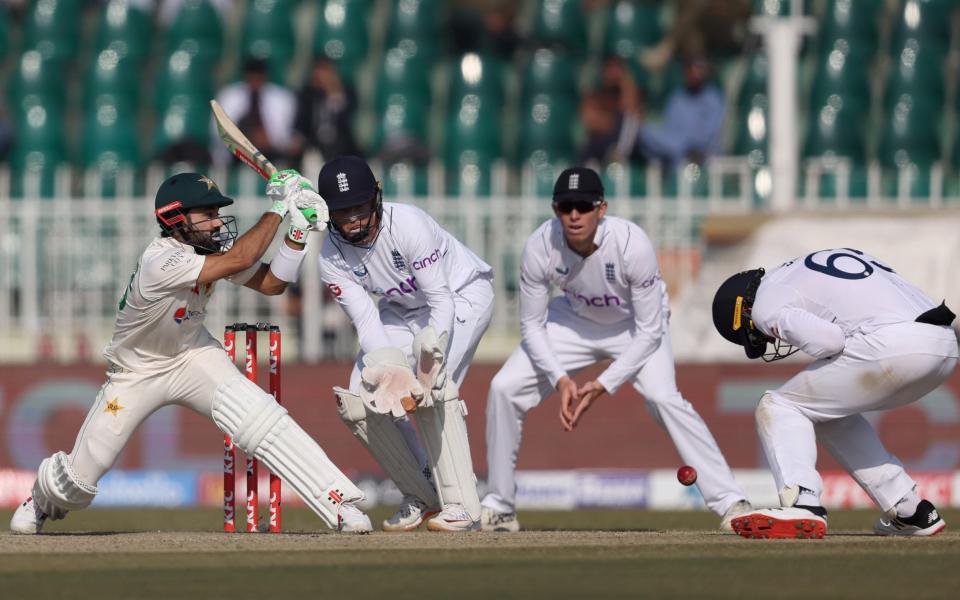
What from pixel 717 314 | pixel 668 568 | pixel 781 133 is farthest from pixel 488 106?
pixel 668 568

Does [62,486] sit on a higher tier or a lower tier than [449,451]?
lower

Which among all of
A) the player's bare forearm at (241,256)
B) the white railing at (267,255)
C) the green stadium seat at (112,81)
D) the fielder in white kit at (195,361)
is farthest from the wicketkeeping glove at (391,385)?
the green stadium seat at (112,81)

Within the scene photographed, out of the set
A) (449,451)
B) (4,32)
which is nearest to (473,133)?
(4,32)

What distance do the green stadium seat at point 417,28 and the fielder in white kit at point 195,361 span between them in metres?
7.71

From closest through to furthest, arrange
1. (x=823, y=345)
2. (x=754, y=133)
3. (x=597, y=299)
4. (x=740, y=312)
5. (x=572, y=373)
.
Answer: (x=823, y=345) → (x=740, y=312) → (x=597, y=299) → (x=572, y=373) → (x=754, y=133)

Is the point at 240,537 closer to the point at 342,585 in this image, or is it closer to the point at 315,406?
the point at 342,585

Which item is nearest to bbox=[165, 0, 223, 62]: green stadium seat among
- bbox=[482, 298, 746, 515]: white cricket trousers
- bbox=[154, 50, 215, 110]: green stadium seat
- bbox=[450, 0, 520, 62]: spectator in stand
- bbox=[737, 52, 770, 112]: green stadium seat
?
bbox=[154, 50, 215, 110]: green stadium seat

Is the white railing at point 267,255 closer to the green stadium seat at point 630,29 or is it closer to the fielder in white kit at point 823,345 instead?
the green stadium seat at point 630,29

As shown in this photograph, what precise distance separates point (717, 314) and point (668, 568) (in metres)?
1.29

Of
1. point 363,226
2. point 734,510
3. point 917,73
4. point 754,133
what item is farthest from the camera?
point 917,73

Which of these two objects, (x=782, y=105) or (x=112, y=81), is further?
(x=112, y=81)

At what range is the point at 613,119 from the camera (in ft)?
41.5

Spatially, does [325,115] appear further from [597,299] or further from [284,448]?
[284,448]

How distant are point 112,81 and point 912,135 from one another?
21.3ft
